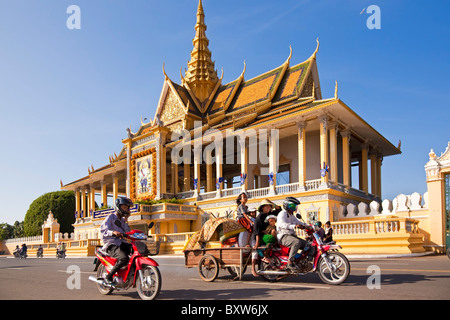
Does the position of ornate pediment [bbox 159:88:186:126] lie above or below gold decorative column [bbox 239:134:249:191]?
above

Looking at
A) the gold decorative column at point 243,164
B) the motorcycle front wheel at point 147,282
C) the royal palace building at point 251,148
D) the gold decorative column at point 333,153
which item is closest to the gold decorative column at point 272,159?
the royal palace building at point 251,148

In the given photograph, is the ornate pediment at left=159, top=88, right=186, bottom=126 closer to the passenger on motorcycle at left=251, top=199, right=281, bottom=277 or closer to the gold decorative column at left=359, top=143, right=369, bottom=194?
the gold decorative column at left=359, top=143, right=369, bottom=194

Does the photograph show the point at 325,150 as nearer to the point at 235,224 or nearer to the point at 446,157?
the point at 446,157

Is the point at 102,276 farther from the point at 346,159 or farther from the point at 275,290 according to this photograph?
the point at 346,159

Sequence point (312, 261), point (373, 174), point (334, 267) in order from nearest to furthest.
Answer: point (334, 267) → point (312, 261) → point (373, 174)

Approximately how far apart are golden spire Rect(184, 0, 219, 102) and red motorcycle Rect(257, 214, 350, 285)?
30918 millimetres

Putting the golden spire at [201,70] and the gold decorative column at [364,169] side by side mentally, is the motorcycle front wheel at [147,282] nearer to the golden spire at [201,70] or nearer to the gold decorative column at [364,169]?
the gold decorative column at [364,169]

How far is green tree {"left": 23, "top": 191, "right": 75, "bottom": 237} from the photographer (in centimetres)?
5794

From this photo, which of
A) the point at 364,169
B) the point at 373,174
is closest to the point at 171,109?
the point at 364,169

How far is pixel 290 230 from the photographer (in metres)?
7.68

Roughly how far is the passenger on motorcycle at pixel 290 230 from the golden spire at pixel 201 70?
30.9m

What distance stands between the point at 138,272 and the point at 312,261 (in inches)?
126

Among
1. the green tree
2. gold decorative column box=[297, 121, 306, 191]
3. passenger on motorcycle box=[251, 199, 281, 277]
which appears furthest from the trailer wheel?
the green tree

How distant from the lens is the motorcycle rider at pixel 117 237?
632 cm
